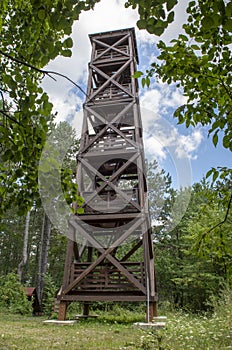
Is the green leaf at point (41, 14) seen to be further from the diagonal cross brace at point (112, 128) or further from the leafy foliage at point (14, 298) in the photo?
the leafy foliage at point (14, 298)

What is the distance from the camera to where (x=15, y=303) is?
34.9ft

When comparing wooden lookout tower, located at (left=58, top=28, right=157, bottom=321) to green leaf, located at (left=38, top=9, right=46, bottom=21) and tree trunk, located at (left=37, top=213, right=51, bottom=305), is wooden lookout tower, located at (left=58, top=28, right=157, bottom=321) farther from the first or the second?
tree trunk, located at (left=37, top=213, right=51, bottom=305)

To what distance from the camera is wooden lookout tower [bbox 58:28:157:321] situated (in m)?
6.60

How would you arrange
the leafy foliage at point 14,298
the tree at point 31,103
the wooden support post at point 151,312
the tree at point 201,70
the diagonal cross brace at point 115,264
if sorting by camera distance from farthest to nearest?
1. the leafy foliage at point 14,298
2. the diagonal cross brace at point 115,264
3. the wooden support post at point 151,312
4. the tree at point 201,70
5. the tree at point 31,103

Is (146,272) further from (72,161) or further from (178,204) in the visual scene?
(72,161)

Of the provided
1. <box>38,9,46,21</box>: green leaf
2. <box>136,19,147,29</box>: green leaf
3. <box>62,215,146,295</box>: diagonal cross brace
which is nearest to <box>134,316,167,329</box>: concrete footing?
<box>62,215,146,295</box>: diagonal cross brace

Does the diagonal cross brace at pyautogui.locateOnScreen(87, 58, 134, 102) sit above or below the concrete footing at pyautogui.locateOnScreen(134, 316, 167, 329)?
above

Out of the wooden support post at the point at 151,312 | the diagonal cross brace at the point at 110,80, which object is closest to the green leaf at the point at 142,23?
the wooden support post at the point at 151,312

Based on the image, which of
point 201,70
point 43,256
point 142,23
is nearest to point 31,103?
point 142,23

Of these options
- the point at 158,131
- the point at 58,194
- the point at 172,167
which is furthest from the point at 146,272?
the point at 58,194

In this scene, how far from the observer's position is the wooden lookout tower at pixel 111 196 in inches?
260

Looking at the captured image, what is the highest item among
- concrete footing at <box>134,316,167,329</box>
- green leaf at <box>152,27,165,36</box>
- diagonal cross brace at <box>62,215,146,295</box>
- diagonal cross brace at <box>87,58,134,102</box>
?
diagonal cross brace at <box>87,58,134,102</box>

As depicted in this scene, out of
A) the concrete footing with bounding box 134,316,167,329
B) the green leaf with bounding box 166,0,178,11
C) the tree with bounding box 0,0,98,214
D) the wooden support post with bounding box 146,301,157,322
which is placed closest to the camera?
the green leaf with bounding box 166,0,178,11

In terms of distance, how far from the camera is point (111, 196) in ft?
24.8
